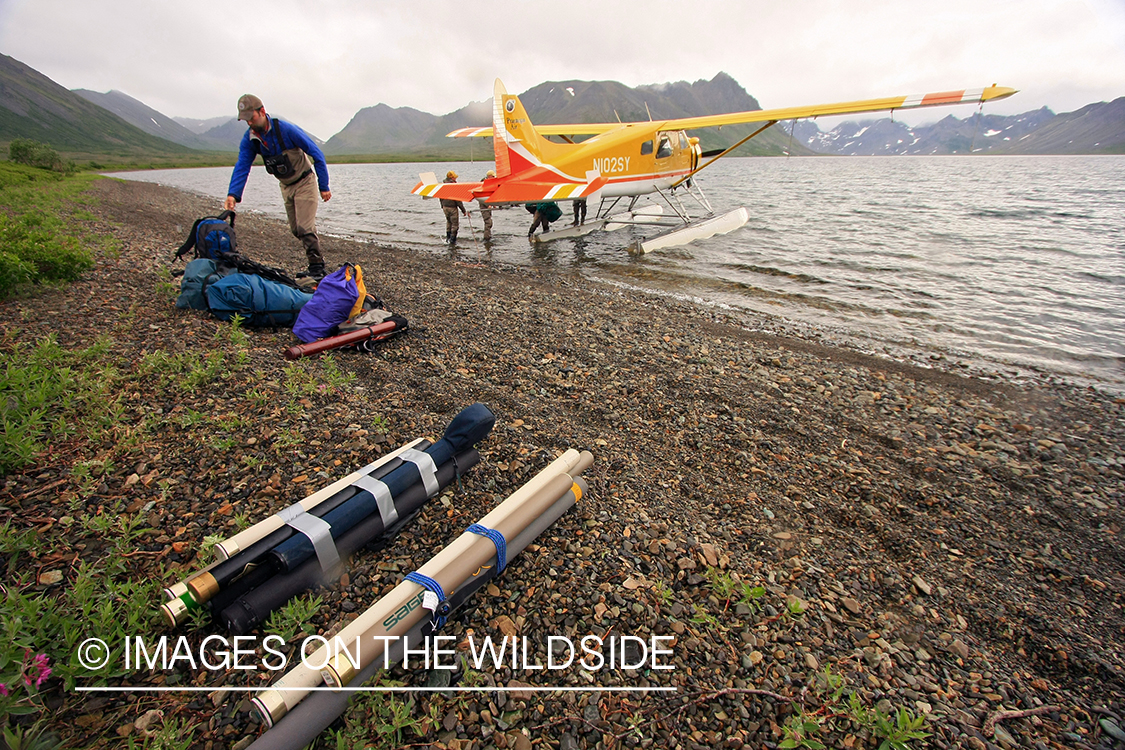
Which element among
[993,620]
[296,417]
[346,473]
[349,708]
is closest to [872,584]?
[993,620]

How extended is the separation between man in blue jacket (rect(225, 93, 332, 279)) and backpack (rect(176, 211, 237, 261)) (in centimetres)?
45

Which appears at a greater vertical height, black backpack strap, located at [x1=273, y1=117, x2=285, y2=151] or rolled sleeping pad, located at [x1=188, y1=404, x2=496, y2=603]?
black backpack strap, located at [x1=273, y1=117, x2=285, y2=151]

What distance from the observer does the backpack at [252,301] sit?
6.89 meters

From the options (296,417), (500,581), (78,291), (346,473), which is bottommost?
(500,581)

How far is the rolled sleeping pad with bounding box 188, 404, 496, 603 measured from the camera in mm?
2641

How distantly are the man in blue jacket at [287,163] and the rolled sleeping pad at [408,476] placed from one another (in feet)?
22.6

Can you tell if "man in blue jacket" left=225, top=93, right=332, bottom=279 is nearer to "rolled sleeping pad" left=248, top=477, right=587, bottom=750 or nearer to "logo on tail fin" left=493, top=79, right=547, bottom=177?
"logo on tail fin" left=493, top=79, right=547, bottom=177

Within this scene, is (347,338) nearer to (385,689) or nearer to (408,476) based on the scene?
(408,476)

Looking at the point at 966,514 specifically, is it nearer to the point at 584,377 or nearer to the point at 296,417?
the point at 584,377

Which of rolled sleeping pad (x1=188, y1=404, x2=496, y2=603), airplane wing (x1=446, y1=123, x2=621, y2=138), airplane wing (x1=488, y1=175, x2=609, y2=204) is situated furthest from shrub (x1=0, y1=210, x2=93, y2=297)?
airplane wing (x1=446, y1=123, x2=621, y2=138)

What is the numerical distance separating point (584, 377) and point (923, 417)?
16.3 ft

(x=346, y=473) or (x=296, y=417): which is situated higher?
(x=296, y=417)

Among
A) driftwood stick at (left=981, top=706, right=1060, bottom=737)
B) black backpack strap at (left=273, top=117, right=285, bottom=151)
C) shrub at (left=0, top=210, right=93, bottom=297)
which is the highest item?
black backpack strap at (left=273, top=117, right=285, bottom=151)

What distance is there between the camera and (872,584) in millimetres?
3662
